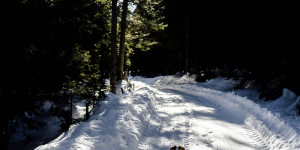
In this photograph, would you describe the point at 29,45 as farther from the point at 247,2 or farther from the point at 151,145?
the point at 247,2

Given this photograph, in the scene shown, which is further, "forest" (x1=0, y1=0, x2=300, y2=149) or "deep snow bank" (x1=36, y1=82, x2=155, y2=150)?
"forest" (x1=0, y1=0, x2=300, y2=149)

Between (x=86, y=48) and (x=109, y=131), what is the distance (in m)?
4.58

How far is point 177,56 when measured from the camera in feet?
111

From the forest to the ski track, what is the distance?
3719 mm

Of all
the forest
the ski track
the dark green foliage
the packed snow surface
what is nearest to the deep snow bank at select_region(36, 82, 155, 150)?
the packed snow surface

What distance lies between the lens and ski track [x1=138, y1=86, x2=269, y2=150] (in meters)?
5.80

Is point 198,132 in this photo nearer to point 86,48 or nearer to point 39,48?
point 39,48

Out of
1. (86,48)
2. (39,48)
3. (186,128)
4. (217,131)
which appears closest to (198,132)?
(186,128)

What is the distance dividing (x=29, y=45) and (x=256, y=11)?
14.3 meters

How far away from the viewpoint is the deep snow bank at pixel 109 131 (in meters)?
5.17

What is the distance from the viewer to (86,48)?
927 cm

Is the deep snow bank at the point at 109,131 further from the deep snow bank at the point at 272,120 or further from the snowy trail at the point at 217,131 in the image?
the deep snow bank at the point at 272,120

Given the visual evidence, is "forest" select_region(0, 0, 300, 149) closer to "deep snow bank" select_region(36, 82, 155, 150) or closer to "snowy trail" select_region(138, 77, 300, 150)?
"deep snow bank" select_region(36, 82, 155, 150)

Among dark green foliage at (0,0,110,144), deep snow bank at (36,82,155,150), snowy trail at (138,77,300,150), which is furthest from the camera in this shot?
snowy trail at (138,77,300,150)
